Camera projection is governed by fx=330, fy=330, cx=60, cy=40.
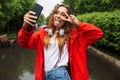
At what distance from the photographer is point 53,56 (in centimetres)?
391

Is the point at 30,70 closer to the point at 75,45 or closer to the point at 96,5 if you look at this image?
the point at 75,45

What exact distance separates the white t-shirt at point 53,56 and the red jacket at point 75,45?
57 millimetres

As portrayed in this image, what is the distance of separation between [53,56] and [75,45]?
0.29 m

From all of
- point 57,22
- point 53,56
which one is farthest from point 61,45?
point 57,22

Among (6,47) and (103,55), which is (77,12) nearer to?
(6,47)

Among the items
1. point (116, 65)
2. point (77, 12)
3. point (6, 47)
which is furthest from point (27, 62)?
point (77, 12)

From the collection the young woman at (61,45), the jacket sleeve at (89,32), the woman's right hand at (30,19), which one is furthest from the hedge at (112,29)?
the woman's right hand at (30,19)

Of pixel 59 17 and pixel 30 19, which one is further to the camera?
pixel 59 17

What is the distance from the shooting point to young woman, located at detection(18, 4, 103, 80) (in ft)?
12.8

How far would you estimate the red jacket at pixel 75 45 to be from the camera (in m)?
3.91

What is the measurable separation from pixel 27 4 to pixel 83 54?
189 feet

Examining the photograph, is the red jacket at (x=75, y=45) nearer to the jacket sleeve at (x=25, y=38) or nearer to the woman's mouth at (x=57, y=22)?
the jacket sleeve at (x=25, y=38)

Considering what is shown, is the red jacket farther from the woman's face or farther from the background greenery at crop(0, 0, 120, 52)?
the background greenery at crop(0, 0, 120, 52)

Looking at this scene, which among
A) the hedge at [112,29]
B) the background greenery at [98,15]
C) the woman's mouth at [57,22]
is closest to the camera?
the woman's mouth at [57,22]
